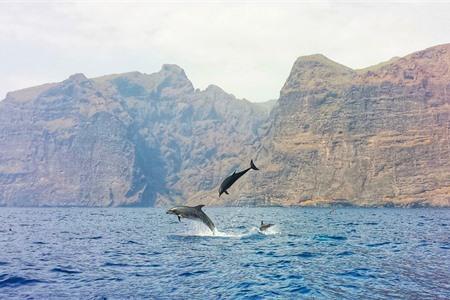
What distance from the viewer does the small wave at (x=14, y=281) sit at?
21203 mm

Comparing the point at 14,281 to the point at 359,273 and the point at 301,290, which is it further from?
the point at 359,273

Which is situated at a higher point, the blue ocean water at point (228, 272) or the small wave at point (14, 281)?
the small wave at point (14, 281)

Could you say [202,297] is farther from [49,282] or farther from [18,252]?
[18,252]

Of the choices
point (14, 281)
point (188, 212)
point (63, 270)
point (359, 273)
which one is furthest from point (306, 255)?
point (14, 281)

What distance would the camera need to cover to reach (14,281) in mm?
21812

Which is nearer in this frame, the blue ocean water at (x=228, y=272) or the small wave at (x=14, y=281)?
the blue ocean water at (x=228, y=272)

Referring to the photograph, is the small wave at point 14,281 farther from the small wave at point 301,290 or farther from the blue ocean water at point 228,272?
the small wave at point 301,290

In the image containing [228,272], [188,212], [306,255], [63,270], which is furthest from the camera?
[188,212]

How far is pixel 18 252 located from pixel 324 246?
25.0 m

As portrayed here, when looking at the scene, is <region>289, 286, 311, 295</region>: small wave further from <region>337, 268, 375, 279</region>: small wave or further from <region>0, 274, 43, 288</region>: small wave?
<region>0, 274, 43, 288</region>: small wave

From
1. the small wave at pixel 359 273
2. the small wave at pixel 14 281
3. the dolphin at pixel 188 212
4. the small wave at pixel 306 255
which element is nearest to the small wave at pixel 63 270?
the small wave at pixel 14 281

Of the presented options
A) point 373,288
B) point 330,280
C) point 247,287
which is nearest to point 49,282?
point 247,287

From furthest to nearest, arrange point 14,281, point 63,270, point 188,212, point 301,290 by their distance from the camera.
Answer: point 188,212 < point 63,270 < point 14,281 < point 301,290

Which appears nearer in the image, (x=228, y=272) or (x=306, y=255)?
(x=228, y=272)
